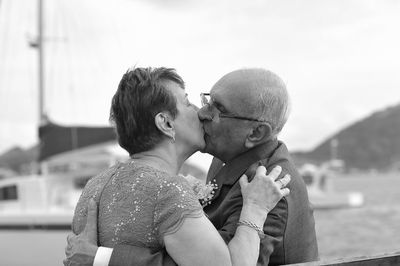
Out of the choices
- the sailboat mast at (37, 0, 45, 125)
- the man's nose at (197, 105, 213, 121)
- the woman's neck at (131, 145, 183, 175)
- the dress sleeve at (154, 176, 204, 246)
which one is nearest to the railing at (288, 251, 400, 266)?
the dress sleeve at (154, 176, 204, 246)

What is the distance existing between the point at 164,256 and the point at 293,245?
0.50m

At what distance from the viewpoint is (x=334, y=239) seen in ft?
83.0

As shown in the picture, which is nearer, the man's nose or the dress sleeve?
the dress sleeve

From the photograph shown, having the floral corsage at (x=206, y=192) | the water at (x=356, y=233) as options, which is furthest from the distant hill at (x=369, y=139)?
the floral corsage at (x=206, y=192)

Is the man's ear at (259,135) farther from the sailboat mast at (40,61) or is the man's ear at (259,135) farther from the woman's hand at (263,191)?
the sailboat mast at (40,61)

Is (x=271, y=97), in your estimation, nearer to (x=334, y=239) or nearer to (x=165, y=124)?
(x=165, y=124)

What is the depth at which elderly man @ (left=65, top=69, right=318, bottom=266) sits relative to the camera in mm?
2211

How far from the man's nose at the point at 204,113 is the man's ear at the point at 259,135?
0.53 ft

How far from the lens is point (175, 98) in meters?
2.13

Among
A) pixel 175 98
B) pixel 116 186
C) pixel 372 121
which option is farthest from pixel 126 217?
pixel 372 121

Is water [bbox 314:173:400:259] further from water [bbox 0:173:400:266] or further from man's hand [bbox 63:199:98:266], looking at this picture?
man's hand [bbox 63:199:98:266]

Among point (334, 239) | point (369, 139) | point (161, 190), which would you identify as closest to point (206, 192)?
point (161, 190)

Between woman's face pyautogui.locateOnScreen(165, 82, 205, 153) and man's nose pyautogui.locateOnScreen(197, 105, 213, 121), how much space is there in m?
0.06

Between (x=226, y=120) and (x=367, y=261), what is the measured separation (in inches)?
27.0
